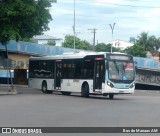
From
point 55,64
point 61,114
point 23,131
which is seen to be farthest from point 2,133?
point 55,64

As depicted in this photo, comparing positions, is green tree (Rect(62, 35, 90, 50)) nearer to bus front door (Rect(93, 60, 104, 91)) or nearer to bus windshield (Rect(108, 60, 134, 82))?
bus front door (Rect(93, 60, 104, 91))

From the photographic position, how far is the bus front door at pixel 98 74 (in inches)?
1218

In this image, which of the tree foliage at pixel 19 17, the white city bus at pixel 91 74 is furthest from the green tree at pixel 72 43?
the white city bus at pixel 91 74

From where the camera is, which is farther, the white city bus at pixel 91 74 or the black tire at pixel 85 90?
the black tire at pixel 85 90

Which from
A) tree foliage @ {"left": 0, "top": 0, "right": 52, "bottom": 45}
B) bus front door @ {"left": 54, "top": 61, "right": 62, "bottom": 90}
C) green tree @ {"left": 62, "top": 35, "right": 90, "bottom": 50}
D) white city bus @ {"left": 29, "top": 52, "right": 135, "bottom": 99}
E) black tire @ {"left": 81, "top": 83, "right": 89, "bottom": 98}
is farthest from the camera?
green tree @ {"left": 62, "top": 35, "right": 90, "bottom": 50}

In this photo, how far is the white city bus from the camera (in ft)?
101

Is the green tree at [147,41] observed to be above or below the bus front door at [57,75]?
above

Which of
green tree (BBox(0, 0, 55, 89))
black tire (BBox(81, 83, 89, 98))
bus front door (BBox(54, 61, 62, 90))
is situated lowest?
black tire (BBox(81, 83, 89, 98))

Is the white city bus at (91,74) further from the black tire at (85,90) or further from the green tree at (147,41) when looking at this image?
the green tree at (147,41)

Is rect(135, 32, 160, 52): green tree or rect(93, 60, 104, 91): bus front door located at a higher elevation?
rect(135, 32, 160, 52): green tree

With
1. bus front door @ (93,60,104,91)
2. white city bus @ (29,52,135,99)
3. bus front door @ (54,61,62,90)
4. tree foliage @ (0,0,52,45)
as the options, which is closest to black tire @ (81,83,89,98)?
white city bus @ (29,52,135,99)

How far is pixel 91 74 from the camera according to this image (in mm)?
31859

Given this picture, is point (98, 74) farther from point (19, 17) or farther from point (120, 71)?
point (19, 17)

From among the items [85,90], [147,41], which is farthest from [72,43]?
[85,90]
